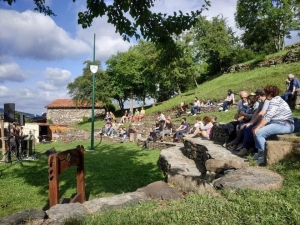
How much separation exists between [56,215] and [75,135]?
2019 cm

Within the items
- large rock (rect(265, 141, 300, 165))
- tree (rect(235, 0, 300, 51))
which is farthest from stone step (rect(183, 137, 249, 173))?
tree (rect(235, 0, 300, 51))

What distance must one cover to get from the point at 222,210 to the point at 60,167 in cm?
269

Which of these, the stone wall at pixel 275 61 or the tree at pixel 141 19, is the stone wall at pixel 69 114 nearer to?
the stone wall at pixel 275 61

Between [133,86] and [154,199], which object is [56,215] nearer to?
[154,199]

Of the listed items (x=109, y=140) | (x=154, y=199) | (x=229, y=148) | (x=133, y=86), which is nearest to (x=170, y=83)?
(x=133, y=86)

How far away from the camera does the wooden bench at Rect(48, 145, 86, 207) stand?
13.8ft

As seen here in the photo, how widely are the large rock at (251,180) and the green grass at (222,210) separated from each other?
14 cm

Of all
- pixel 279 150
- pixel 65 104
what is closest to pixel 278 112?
pixel 279 150

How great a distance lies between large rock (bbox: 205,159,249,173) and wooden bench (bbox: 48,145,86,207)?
101 inches

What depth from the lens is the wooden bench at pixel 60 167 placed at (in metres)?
4.20

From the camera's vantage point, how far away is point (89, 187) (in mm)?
6660

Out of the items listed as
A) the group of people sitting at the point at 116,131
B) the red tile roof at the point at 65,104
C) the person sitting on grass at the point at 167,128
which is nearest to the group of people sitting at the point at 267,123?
the person sitting on grass at the point at 167,128

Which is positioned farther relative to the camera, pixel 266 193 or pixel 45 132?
pixel 45 132

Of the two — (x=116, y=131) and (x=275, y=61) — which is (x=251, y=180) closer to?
(x=116, y=131)
